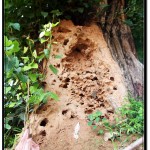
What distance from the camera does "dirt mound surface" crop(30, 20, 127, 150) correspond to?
105 cm

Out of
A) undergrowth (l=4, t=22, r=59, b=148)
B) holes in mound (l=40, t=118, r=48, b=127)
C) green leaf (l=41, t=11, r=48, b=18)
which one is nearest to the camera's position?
undergrowth (l=4, t=22, r=59, b=148)

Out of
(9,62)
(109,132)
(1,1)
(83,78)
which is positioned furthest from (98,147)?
(1,1)

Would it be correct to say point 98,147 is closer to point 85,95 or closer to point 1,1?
point 85,95

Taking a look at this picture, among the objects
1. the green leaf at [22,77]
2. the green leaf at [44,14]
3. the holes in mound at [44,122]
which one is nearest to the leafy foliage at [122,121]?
the holes in mound at [44,122]

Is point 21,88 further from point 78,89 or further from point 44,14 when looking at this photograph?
point 44,14

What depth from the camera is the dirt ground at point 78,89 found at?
1.05 m

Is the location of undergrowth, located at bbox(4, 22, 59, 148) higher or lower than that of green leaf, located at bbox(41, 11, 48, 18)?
lower

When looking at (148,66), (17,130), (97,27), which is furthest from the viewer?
(97,27)

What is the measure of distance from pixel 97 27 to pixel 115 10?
0.12 metres

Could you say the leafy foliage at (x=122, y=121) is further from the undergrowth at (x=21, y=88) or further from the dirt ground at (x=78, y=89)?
the undergrowth at (x=21, y=88)

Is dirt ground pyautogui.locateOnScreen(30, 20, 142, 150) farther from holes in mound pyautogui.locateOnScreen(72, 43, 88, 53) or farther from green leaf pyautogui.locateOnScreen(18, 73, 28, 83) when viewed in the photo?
green leaf pyautogui.locateOnScreen(18, 73, 28, 83)

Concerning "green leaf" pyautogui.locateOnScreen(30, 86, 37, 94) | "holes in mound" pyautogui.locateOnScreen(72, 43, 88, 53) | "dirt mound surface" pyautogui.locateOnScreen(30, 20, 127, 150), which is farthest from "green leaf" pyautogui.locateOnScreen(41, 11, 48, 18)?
"green leaf" pyautogui.locateOnScreen(30, 86, 37, 94)

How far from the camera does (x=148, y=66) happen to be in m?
0.86

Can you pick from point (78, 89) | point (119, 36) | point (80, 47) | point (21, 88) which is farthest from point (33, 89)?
point (119, 36)
